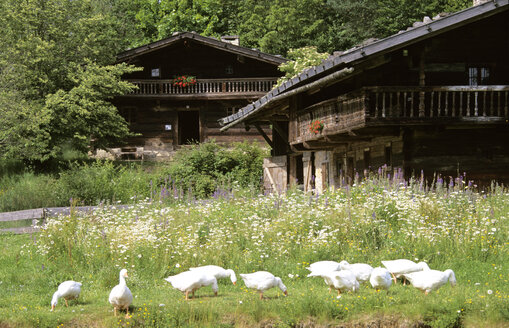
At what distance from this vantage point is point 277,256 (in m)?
14.0

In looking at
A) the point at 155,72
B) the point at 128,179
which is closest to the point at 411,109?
the point at 128,179

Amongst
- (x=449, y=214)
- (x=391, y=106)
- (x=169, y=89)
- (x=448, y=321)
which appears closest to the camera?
(x=448, y=321)

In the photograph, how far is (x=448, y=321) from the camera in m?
10.4

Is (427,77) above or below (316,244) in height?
above

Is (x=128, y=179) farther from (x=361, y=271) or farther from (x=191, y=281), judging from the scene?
(x=361, y=271)

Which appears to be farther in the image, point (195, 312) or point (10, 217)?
point (10, 217)

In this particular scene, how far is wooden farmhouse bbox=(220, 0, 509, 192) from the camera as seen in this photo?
1931 cm

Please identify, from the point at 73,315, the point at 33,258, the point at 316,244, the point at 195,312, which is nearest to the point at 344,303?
the point at 195,312

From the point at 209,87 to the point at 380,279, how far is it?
31.3 m

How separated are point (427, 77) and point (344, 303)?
12.4 meters

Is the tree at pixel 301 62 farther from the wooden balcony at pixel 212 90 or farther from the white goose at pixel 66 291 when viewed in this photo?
the white goose at pixel 66 291

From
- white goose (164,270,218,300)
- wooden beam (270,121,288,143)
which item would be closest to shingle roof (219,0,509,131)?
wooden beam (270,121,288,143)

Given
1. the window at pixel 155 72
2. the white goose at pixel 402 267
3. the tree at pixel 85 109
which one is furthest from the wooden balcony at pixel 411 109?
the window at pixel 155 72

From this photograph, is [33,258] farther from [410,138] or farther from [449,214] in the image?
[410,138]
